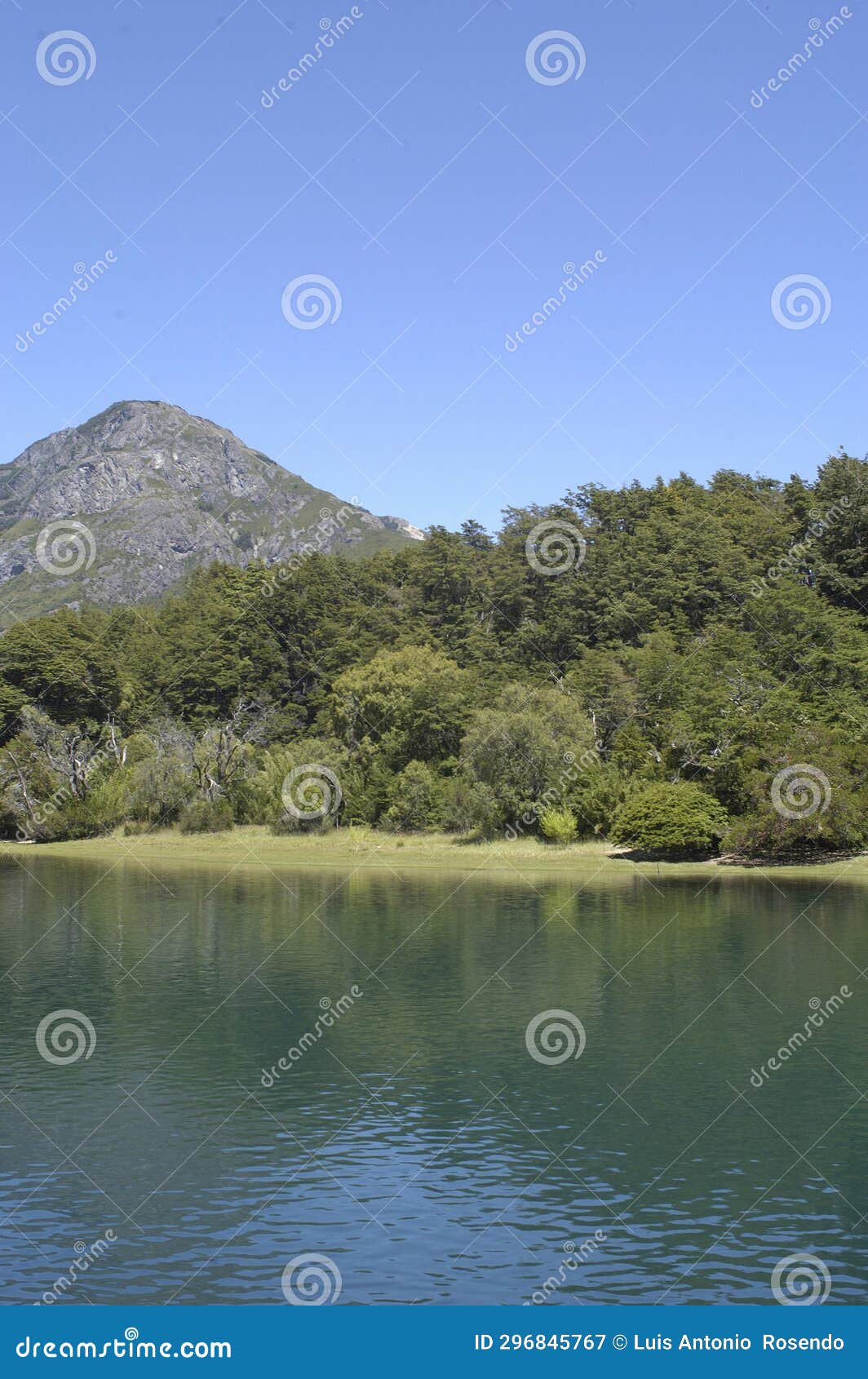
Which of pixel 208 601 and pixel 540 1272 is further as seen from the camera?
pixel 208 601

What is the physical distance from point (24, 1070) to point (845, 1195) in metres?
14.8

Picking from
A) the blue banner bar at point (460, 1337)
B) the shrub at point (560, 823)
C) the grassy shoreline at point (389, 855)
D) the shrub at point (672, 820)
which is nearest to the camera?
the blue banner bar at point (460, 1337)

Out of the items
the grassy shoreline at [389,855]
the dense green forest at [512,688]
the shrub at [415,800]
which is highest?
the dense green forest at [512,688]

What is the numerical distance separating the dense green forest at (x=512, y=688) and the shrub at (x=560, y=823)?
121 millimetres

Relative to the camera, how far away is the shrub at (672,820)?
62.1m

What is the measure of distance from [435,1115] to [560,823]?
156 feet

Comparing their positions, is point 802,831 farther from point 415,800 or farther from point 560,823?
point 415,800

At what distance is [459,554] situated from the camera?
107 meters

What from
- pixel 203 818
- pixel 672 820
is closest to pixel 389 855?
pixel 203 818

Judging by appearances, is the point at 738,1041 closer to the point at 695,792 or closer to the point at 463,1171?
the point at 463,1171

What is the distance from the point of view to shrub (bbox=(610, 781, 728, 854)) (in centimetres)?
6209

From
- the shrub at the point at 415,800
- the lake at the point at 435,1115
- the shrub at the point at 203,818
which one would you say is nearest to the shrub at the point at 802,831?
the lake at the point at 435,1115

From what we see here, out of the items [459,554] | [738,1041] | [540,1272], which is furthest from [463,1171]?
[459,554]

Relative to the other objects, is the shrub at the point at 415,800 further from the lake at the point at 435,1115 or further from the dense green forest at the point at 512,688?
the lake at the point at 435,1115
